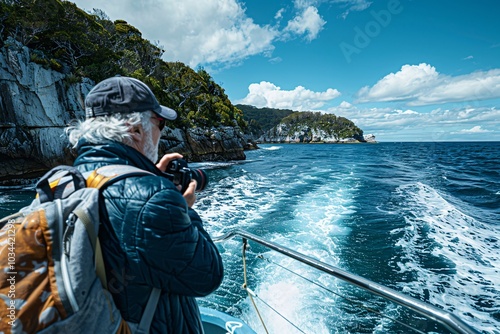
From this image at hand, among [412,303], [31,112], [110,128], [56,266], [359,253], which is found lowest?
[359,253]

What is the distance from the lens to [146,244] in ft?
2.56

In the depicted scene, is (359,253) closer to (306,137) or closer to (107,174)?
(107,174)

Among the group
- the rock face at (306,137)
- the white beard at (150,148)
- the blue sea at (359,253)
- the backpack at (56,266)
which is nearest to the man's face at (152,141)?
the white beard at (150,148)

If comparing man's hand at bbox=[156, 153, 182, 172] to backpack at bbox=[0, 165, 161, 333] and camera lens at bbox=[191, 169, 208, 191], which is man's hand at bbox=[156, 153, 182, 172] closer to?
camera lens at bbox=[191, 169, 208, 191]

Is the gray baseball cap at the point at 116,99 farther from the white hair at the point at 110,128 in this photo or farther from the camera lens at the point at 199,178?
the camera lens at the point at 199,178

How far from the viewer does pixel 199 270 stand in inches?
34.3

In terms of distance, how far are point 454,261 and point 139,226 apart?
7094 mm

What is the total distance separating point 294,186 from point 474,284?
9367 mm

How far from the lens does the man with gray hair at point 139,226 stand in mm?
783

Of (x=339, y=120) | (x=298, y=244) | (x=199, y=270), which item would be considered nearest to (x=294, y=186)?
(x=298, y=244)

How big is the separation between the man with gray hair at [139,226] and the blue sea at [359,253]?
2.62 ft

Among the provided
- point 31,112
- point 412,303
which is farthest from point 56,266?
point 31,112

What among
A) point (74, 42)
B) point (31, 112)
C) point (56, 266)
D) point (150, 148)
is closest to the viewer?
point (56, 266)

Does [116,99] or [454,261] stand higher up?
[116,99]
